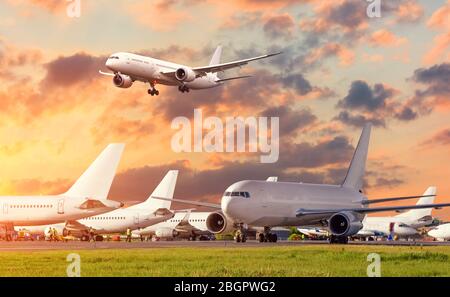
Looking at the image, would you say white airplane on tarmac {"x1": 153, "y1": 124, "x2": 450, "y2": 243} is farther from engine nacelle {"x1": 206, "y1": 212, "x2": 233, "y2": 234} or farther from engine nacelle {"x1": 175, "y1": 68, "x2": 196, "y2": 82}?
engine nacelle {"x1": 175, "y1": 68, "x2": 196, "y2": 82}

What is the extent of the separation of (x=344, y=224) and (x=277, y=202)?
648cm

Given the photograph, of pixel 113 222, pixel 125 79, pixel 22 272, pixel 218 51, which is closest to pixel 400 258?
pixel 22 272

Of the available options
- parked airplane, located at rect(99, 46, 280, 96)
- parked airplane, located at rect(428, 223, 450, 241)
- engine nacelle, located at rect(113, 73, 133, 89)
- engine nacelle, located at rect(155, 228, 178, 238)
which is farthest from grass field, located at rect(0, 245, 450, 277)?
parked airplane, located at rect(428, 223, 450, 241)

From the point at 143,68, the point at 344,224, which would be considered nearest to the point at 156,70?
the point at 143,68

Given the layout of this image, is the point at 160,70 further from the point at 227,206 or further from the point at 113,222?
the point at 113,222

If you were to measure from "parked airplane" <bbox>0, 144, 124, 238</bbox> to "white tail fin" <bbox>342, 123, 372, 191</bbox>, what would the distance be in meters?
29.1

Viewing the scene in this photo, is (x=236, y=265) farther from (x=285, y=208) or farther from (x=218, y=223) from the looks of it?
(x=218, y=223)

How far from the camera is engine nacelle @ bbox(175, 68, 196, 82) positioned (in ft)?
208

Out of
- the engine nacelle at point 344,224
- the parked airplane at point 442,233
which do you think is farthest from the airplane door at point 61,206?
the parked airplane at point 442,233

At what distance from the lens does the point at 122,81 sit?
58969 mm

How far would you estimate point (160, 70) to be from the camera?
64.9 m

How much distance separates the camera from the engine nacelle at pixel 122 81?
5817 centimetres

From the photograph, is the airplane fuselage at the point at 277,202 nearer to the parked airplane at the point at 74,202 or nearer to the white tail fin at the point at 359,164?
the white tail fin at the point at 359,164

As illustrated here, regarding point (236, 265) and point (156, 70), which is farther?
point (156, 70)
